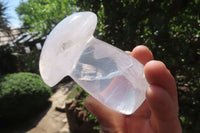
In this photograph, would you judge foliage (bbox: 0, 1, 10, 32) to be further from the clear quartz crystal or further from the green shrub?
the clear quartz crystal

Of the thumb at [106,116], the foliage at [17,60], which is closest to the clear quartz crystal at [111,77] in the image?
the thumb at [106,116]

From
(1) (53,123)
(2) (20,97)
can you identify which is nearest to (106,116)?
(1) (53,123)

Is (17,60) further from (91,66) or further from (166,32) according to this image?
(166,32)

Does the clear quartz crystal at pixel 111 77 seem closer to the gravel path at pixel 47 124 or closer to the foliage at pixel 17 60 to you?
the gravel path at pixel 47 124

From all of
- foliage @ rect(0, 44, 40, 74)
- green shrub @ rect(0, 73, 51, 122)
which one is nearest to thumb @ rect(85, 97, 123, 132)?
green shrub @ rect(0, 73, 51, 122)

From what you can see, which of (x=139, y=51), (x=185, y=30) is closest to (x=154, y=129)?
(x=139, y=51)

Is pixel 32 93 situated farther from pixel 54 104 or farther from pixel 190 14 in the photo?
pixel 190 14

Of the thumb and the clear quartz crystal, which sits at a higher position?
the clear quartz crystal
